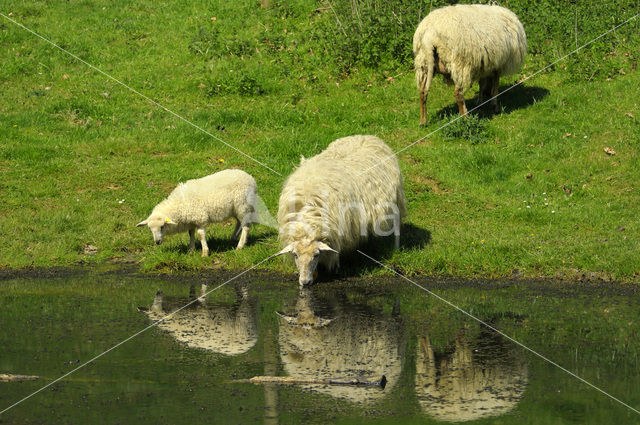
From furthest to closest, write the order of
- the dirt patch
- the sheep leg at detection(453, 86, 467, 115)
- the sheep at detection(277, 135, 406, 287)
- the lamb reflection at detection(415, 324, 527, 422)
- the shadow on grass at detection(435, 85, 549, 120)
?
1. the shadow on grass at detection(435, 85, 549, 120)
2. the sheep leg at detection(453, 86, 467, 115)
3. the dirt patch
4. the sheep at detection(277, 135, 406, 287)
5. the lamb reflection at detection(415, 324, 527, 422)

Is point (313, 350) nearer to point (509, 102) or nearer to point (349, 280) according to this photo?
point (349, 280)

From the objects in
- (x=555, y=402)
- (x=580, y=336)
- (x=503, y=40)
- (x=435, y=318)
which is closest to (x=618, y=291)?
(x=580, y=336)

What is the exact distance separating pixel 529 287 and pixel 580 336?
1.71 metres

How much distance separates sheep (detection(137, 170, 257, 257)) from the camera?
33.1 ft

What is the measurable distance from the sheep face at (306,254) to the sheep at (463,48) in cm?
593

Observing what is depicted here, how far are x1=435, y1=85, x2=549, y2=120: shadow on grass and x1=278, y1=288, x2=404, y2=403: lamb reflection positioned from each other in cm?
717

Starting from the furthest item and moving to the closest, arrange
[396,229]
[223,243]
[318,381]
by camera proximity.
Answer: [223,243]
[396,229]
[318,381]

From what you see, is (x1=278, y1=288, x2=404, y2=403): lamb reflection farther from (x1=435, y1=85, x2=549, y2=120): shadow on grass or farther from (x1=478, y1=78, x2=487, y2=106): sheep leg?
(x1=478, y1=78, x2=487, y2=106): sheep leg

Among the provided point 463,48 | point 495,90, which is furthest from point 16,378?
point 495,90

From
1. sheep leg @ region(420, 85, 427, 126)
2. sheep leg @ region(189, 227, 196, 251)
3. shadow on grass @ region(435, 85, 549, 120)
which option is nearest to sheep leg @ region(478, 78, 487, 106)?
shadow on grass @ region(435, 85, 549, 120)

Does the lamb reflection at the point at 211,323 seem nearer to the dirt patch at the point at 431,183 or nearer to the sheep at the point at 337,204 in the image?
the sheep at the point at 337,204

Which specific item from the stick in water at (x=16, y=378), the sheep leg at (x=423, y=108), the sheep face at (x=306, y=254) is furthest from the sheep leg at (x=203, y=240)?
the sheep leg at (x=423, y=108)

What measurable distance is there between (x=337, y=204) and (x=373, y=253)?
1.10 metres

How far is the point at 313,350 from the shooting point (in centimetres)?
690
